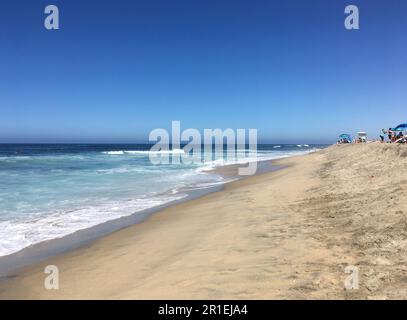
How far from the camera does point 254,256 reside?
19.0ft

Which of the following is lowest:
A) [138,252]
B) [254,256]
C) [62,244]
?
[62,244]

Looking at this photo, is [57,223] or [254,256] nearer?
[254,256]

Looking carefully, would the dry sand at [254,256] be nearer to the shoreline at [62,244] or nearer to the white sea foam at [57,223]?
the shoreline at [62,244]

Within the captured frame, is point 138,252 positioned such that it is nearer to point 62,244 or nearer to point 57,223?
point 62,244

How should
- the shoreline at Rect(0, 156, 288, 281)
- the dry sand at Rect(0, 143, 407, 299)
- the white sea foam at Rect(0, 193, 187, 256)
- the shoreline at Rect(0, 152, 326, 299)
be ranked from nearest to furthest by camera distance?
the dry sand at Rect(0, 143, 407, 299), the shoreline at Rect(0, 152, 326, 299), the shoreline at Rect(0, 156, 288, 281), the white sea foam at Rect(0, 193, 187, 256)

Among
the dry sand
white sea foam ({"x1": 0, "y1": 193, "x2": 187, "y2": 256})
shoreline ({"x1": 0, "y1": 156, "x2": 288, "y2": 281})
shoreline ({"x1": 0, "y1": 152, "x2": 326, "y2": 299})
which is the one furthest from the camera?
white sea foam ({"x1": 0, "y1": 193, "x2": 187, "y2": 256})

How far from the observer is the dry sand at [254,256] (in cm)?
456

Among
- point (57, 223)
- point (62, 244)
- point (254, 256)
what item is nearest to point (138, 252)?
point (62, 244)

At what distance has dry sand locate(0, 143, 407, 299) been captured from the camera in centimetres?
456

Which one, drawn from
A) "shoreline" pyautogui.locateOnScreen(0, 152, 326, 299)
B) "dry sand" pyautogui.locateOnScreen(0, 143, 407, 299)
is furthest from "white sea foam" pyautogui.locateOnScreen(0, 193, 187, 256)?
"dry sand" pyautogui.locateOnScreen(0, 143, 407, 299)

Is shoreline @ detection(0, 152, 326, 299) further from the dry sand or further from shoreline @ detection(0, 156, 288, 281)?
shoreline @ detection(0, 156, 288, 281)

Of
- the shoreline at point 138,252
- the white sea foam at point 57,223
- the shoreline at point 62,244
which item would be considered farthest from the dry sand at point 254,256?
the white sea foam at point 57,223
